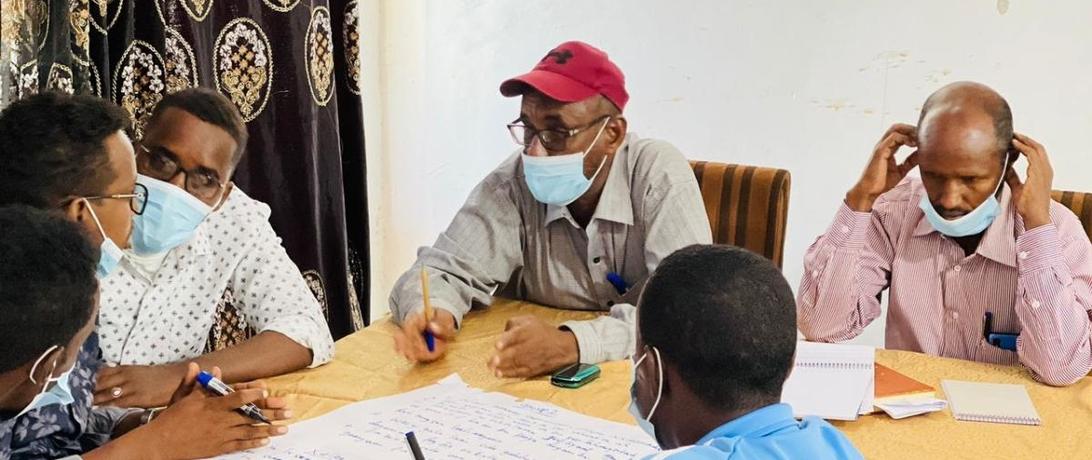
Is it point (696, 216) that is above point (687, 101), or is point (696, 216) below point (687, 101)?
below

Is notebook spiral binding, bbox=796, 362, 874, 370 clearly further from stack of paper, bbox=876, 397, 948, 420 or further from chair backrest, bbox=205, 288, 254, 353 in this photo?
chair backrest, bbox=205, 288, 254, 353

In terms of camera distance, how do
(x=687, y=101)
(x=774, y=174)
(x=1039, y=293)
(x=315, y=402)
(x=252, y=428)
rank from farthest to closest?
(x=687, y=101), (x=774, y=174), (x=1039, y=293), (x=315, y=402), (x=252, y=428)

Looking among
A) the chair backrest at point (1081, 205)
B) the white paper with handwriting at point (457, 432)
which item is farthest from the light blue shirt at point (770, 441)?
the chair backrest at point (1081, 205)

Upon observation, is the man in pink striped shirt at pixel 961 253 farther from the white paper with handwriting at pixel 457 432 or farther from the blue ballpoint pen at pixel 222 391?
the blue ballpoint pen at pixel 222 391

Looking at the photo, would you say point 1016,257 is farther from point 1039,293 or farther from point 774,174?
point 774,174

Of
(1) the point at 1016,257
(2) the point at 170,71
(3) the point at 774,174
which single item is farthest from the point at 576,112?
(2) the point at 170,71

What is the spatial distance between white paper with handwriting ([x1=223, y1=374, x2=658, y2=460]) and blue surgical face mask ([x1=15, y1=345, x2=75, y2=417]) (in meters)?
0.24

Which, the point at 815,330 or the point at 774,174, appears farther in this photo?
the point at 774,174

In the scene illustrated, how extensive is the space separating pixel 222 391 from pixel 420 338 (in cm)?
43

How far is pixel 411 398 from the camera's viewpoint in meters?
1.62

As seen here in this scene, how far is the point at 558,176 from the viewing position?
6.94ft

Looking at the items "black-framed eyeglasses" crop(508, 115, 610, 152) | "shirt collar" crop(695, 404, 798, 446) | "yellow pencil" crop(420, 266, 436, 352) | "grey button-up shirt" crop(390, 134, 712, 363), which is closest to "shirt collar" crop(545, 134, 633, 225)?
"grey button-up shirt" crop(390, 134, 712, 363)

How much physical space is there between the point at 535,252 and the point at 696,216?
382mm

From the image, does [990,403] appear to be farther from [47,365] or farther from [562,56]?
[47,365]
